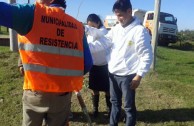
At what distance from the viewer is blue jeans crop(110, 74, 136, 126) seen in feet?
13.8

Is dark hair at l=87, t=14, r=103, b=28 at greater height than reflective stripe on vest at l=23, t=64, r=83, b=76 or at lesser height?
greater

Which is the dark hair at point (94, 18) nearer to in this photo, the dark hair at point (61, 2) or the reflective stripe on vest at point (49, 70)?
the dark hair at point (61, 2)

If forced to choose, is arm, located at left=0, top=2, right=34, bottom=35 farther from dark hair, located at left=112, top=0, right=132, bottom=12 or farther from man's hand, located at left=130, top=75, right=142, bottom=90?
man's hand, located at left=130, top=75, right=142, bottom=90

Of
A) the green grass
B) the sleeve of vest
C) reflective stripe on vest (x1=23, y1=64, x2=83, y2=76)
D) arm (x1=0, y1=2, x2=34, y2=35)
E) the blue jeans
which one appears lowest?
the green grass

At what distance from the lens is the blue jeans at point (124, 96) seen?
13.8ft

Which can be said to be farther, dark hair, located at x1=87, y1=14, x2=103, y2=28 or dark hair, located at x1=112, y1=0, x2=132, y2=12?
dark hair, located at x1=87, y1=14, x2=103, y2=28

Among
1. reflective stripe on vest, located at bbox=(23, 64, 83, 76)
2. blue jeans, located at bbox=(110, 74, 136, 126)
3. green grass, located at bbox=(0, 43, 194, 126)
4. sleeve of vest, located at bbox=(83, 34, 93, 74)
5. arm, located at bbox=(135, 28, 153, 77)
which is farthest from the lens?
green grass, located at bbox=(0, 43, 194, 126)

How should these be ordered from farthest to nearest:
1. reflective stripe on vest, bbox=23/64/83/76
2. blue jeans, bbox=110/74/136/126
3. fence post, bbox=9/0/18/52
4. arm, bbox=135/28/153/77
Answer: fence post, bbox=9/0/18/52 < blue jeans, bbox=110/74/136/126 < arm, bbox=135/28/153/77 < reflective stripe on vest, bbox=23/64/83/76

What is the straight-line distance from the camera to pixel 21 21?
2.63m

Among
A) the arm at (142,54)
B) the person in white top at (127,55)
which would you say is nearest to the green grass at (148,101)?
the person in white top at (127,55)

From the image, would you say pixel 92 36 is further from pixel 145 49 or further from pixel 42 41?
pixel 42 41

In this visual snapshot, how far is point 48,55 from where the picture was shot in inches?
111

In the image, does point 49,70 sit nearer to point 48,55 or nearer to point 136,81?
point 48,55

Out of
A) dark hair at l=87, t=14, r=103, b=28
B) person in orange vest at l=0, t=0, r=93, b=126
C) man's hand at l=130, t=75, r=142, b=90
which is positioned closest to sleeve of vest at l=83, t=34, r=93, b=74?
person in orange vest at l=0, t=0, r=93, b=126
